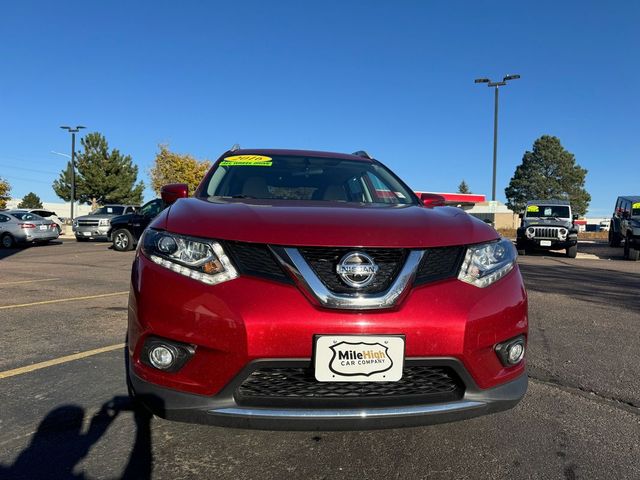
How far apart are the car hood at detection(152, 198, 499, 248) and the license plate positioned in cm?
39

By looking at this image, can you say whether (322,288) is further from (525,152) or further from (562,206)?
(525,152)

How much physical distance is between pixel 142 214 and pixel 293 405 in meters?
15.5

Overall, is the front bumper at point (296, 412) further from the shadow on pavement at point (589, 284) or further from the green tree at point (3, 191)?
the green tree at point (3, 191)

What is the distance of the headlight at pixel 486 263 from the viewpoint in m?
2.14

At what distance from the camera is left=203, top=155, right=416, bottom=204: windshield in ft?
10.9

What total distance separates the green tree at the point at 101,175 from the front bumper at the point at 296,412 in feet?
178

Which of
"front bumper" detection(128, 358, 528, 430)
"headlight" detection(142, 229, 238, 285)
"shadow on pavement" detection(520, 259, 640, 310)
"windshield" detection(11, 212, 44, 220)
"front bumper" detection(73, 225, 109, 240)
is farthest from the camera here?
"front bumper" detection(73, 225, 109, 240)

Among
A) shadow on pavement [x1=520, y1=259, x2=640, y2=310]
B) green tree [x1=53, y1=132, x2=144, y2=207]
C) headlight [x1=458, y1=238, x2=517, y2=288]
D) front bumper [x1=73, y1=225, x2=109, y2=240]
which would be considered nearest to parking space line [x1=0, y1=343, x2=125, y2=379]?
headlight [x1=458, y1=238, x2=517, y2=288]

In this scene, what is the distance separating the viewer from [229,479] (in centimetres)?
211

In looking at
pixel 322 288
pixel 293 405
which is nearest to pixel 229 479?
pixel 293 405

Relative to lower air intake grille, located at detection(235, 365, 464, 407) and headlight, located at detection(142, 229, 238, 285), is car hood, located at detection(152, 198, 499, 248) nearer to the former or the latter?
headlight, located at detection(142, 229, 238, 285)

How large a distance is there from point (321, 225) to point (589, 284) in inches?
321

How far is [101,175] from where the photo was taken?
5112 centimetres

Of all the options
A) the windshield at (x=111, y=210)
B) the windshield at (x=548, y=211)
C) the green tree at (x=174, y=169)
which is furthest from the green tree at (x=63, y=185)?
the windshield at (x=548, y=211)
